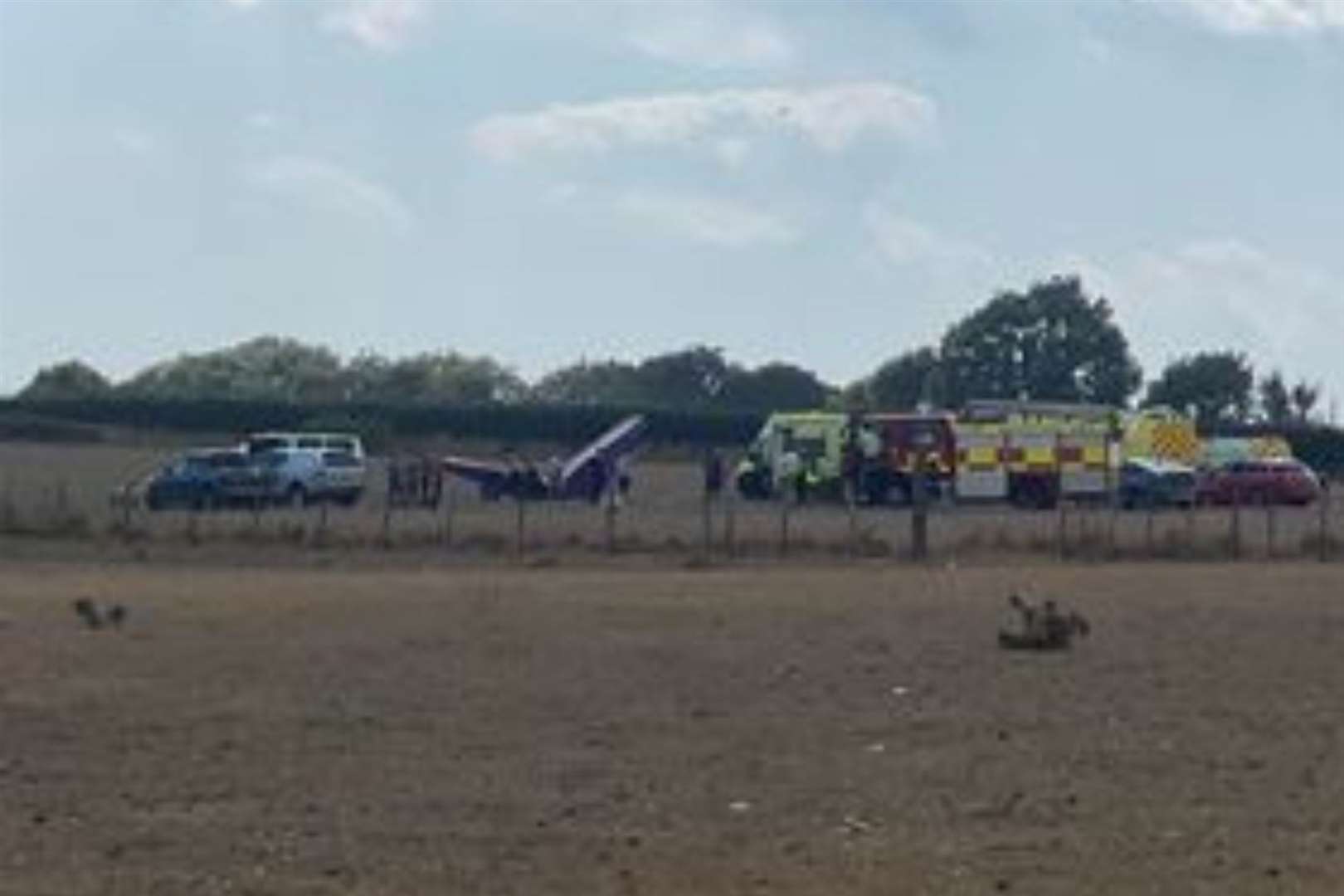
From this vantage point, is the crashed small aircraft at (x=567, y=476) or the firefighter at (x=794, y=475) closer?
the firefighter at (x=794, y=475)

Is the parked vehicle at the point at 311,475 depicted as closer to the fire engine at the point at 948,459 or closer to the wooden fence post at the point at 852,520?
the fire engine at the point at 948,459

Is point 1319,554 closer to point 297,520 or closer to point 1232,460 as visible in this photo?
point 297,520

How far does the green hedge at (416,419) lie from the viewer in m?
146

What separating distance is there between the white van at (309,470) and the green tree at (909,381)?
9097 cm

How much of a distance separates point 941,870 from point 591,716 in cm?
→ 983

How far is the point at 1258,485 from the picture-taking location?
96875 mm

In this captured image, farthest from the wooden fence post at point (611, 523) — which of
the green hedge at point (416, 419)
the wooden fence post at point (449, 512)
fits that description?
the green hedge at point (416, 419)

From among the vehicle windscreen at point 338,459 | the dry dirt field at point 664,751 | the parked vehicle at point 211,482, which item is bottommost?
the dry dirt field at point 664,751

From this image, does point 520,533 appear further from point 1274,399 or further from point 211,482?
point 1274,399


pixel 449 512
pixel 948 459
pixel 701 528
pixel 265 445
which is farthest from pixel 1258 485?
pixel 701 528

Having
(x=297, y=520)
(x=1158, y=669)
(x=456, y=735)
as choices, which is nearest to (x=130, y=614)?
(x=1158, y=669)

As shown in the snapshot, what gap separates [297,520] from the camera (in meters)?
74.7

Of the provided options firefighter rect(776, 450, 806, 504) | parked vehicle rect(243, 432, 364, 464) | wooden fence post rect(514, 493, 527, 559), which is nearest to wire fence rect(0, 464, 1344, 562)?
wooden fence post rect(514, 493, 527, 559)

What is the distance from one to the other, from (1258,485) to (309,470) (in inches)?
931
